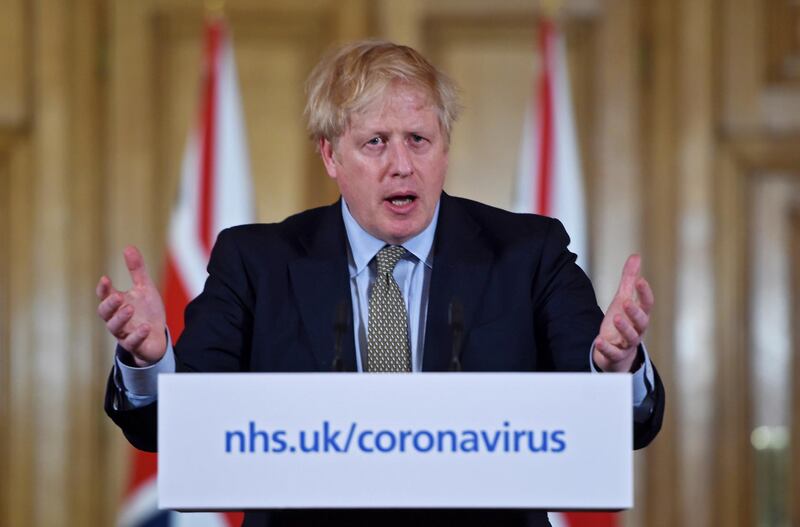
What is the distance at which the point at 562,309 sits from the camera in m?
2.22

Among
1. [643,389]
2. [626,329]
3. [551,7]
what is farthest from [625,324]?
[551,7]

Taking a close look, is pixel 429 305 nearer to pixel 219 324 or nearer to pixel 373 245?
pixel 373 245

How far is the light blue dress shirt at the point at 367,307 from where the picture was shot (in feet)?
6.42

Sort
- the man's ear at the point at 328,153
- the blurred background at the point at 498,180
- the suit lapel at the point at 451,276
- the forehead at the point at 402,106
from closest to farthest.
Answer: the suit lapel at the point at 451,276
the forehead at the point at 402,106
the man's ear at the point at 328,153
the blurred background at the point at 498,180

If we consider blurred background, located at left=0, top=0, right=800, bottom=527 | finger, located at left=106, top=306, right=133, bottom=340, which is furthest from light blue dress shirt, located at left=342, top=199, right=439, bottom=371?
blurred background, located at left=0, top=0, right=800, bottom=527

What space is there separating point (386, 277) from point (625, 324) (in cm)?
58

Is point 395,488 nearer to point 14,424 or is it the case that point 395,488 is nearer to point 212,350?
point 212,350

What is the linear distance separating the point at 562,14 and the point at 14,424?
8.57ft

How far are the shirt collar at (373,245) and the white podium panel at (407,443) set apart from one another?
67 cm

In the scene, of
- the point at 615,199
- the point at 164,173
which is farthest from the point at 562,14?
the point at 164,173

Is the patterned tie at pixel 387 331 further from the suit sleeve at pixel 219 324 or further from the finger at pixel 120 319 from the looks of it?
the finger at pixel 120 319

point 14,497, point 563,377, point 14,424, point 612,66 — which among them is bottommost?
point 14,497

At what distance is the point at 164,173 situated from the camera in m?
4.60

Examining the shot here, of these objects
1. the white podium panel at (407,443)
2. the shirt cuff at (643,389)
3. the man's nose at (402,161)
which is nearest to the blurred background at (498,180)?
the man's nose at (402,161)
